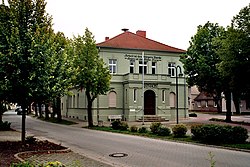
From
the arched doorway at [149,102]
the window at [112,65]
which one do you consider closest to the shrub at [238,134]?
the arched doorway at [149,102]

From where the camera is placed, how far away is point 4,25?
1464cm

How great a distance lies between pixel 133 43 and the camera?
4338cm

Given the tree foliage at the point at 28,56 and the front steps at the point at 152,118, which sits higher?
the tree foliage at the point at 28,56

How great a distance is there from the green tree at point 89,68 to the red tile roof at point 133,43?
8.42m

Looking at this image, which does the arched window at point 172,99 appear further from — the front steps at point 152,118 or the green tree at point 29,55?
the green tree at point 29,55

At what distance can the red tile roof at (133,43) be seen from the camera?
1631 inches

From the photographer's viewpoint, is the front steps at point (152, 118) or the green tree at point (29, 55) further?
the front steps at point (152, 118)

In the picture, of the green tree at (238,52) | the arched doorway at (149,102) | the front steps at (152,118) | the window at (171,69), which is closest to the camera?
the green tree at (238,52)

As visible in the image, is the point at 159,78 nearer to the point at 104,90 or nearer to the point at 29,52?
the point at 104,90

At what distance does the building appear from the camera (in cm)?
3906

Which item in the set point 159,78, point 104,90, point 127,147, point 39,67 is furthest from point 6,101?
point 159,78

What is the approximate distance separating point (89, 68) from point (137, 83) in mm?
9820

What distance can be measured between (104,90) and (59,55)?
606 inches

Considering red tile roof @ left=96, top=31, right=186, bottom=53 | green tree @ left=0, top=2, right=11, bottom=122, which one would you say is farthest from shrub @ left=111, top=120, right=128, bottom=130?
red tile roof @ left=96, top=31, right=186, bottom=53
